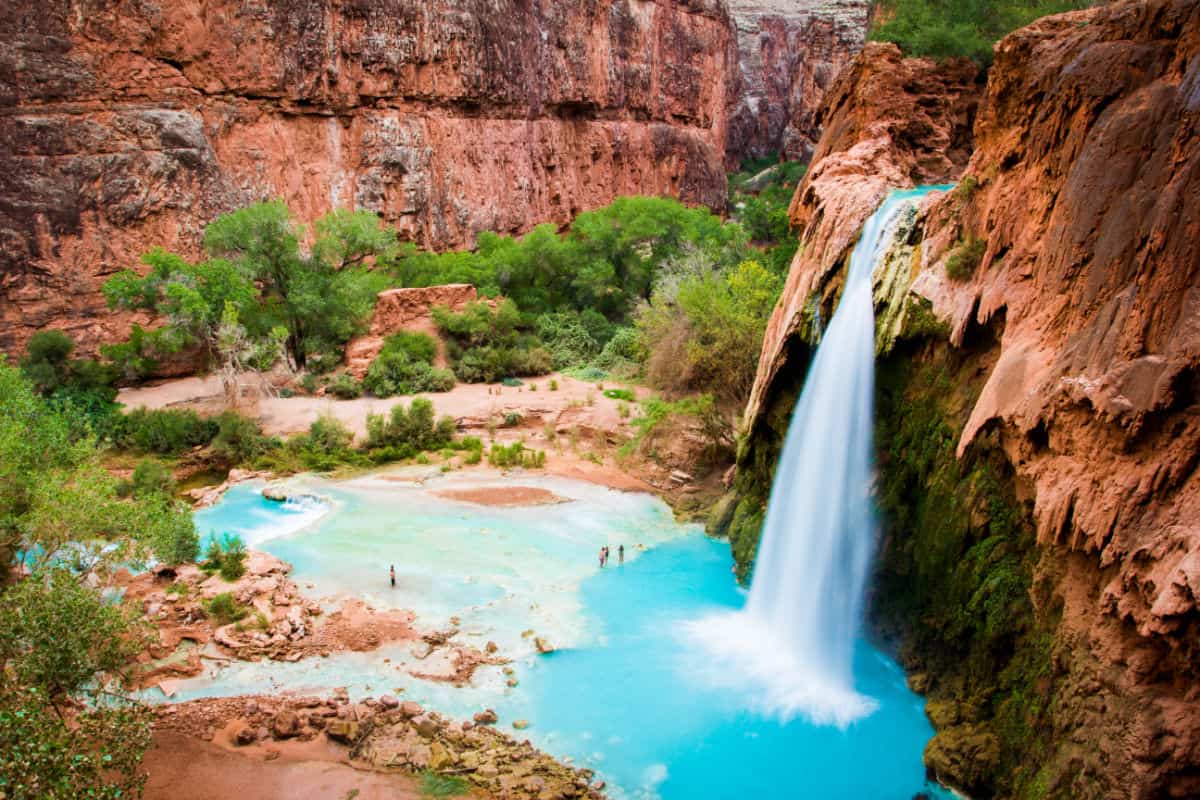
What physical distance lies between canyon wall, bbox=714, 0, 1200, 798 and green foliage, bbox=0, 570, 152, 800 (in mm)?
10130

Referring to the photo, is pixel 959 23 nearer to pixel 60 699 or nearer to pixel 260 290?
pixel 60 699

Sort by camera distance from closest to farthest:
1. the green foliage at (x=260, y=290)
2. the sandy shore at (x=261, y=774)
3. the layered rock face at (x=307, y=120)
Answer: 1. the sandy shore at (x=261, y=774)
2. the green foliage at (x=260, y=290)
3. the layered rock face at (x=307, y=120)

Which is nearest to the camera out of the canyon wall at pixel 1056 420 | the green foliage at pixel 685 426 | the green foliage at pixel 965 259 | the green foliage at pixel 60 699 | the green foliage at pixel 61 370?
the green foliage at pixel 60 699

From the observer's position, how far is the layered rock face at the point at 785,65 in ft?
233

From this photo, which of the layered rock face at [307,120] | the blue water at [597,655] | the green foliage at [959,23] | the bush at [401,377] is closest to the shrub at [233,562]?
the blue water at [597,655]

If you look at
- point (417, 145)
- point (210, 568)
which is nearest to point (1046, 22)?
point (210, 568)

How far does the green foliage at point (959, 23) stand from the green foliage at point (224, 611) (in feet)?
69.6

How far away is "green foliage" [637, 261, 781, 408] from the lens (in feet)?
75.5

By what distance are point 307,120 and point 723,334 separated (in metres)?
25.5

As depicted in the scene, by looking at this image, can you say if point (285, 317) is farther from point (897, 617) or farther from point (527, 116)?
point (897, 617)

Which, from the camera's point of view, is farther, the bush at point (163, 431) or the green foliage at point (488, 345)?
the green foliage at point (488, 345)

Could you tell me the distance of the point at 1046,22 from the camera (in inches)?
503

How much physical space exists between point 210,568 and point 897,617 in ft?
45.3

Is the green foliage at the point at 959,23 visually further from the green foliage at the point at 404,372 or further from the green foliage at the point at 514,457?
the green foliage at the point at 404,372
